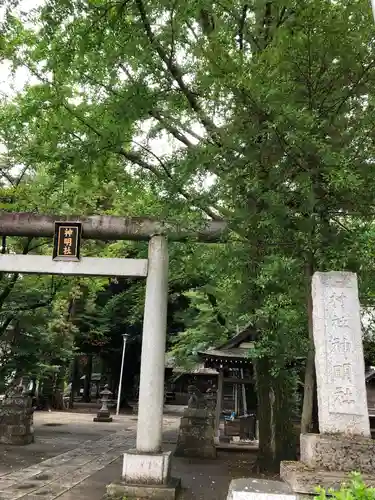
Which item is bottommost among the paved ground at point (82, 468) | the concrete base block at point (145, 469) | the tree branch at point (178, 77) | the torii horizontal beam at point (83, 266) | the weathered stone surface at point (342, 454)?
the paved ground at point (82, 468)

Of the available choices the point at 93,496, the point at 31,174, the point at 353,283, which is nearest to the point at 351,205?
the point at 353,283

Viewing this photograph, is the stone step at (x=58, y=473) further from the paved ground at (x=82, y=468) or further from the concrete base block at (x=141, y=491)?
the concrete base block at (x=141, y=491)

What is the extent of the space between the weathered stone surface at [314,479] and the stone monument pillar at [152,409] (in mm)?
4195

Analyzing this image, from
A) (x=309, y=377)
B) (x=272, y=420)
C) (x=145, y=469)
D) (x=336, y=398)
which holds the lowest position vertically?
(x=145, y=469)

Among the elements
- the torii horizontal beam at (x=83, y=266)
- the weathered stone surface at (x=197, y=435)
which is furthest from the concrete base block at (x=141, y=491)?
the weathered stone surface at (x=197, y=435)

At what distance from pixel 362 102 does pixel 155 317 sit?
212 inches

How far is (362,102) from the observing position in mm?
6871

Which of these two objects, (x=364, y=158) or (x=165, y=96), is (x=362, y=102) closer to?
(x=364, y=158)

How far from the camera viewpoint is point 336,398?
4988mm

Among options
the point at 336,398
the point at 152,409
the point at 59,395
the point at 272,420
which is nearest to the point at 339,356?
the point at 336,398

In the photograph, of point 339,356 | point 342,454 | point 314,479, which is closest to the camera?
point 314,479

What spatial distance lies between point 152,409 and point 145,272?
271 cm

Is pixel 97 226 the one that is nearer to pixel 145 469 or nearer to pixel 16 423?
pixel 145 469

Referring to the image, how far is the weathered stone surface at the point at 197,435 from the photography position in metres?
13.1
